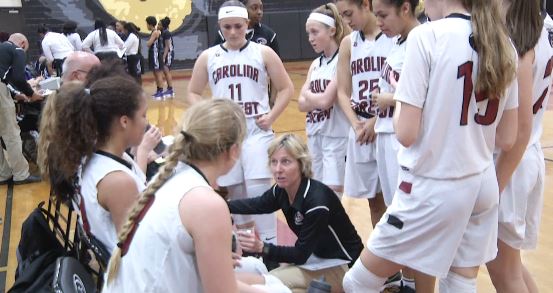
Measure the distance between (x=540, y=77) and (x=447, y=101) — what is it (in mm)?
636

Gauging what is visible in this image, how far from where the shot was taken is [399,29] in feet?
8.61

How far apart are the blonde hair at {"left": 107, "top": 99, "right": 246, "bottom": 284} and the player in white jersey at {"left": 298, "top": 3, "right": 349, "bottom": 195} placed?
1.94 meters

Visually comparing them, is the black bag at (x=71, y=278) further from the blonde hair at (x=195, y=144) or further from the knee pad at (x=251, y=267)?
the knee pad at (x=251, y=267)

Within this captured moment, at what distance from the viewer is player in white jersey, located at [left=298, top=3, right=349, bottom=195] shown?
3607 millimetres

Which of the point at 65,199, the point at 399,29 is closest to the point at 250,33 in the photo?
the point at 399,29

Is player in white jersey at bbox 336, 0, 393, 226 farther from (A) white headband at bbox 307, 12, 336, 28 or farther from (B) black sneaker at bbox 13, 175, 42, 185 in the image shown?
(B) black sneaker at bbox 13, 175, 42, 185

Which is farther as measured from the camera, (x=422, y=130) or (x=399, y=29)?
(x=399, y=29)

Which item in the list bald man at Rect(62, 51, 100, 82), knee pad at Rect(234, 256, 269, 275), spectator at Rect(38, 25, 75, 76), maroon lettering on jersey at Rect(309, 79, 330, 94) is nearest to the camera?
knee pad at Rect(234, 256, 269, 275)

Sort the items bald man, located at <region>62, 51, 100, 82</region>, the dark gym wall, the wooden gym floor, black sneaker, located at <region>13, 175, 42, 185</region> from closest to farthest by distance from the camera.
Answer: bald man, located at <region>62, 51, 100, 82</region> < the wooden gym floor < black sneaker, located at <region>13, 175, 42, 185</region> < the dark gym wall

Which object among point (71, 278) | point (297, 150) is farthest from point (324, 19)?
point (71, 278)

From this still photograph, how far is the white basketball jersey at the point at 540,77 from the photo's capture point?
217 centimetres

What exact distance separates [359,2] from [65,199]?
184cm

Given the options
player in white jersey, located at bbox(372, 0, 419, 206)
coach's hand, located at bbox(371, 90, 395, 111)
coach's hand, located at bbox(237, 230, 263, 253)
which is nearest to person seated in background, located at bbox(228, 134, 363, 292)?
coach's hand, located at bbox(237, 230, 263, 253)

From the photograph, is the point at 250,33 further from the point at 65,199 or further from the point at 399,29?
the point at 65,199
